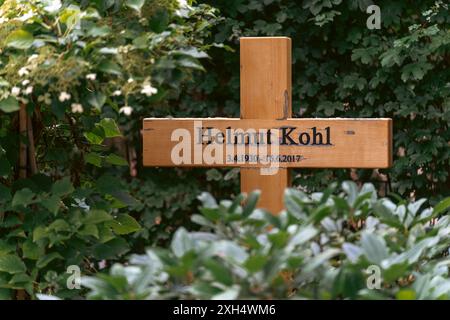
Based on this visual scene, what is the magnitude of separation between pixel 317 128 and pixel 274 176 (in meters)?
0.23

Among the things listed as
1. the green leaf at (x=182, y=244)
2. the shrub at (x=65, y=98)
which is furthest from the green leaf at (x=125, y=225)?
the green leaf at (x=182, y=244)

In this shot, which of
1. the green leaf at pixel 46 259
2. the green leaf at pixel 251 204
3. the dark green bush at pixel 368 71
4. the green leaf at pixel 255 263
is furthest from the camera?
the dark green bush at pixel 368 71

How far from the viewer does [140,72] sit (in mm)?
2424

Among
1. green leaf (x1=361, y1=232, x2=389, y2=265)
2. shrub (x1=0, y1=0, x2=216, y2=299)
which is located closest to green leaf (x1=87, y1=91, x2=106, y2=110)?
shrub (x1=0, y1=0, x2=216, y2=299)

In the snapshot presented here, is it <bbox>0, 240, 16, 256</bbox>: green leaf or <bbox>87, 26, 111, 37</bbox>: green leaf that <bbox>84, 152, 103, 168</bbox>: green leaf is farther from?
<bbox>87, 26, 111, 37</bbox>: green leaf

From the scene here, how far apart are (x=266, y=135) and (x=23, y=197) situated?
1.00 metres

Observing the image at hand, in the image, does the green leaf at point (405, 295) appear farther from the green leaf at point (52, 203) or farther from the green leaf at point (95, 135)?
the green leaf at point (95, 135)

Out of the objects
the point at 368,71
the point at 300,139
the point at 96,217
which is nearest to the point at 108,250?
the point at 96,217

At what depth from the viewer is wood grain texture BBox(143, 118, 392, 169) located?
3182 millimetres

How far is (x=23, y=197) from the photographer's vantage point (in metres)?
2.60

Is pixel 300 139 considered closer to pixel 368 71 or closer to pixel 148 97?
pixel 148 97

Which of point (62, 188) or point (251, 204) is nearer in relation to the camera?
point (251, 204)

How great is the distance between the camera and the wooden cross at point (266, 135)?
322 cm
